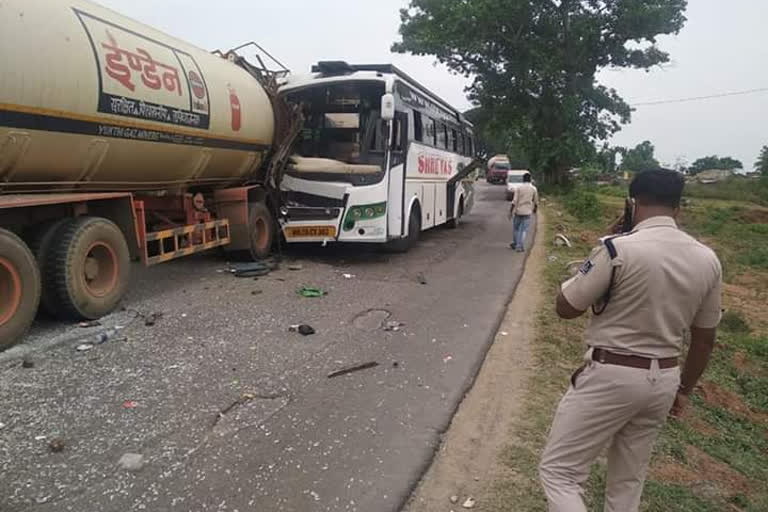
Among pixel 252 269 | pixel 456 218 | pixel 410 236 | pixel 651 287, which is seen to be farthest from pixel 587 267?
pixel 456 218

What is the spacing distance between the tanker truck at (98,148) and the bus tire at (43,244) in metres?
0.01

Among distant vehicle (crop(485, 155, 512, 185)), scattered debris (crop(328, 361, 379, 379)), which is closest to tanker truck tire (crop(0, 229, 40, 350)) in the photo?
scattered debris (crop(328, 361, 379, 379))

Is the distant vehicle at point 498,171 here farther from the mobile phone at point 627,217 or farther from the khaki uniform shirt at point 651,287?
the khaki uniform shirt at point 651,287

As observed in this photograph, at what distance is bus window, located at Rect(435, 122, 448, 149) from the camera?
42.4ft

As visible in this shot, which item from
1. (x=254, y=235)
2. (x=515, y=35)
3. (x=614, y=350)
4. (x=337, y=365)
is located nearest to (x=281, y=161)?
(x=254, y=235)

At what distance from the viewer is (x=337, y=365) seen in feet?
16.4

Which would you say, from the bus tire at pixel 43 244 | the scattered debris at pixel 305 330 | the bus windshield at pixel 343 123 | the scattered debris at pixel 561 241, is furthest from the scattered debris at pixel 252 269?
the scattered debris at pixel 561 241

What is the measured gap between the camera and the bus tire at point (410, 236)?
423 inches

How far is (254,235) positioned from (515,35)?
73.8 ft

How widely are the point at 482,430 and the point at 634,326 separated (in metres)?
1.93

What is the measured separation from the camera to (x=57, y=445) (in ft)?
11.3

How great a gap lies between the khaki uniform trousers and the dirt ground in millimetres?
799

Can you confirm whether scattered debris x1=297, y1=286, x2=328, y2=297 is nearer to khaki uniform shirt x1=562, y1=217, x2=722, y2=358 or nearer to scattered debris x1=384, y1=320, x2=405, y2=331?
scattered debris x1=384, y1=320, x2=405, y2=331

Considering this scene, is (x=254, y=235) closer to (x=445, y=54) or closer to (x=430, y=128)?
(x=430, y=128)
